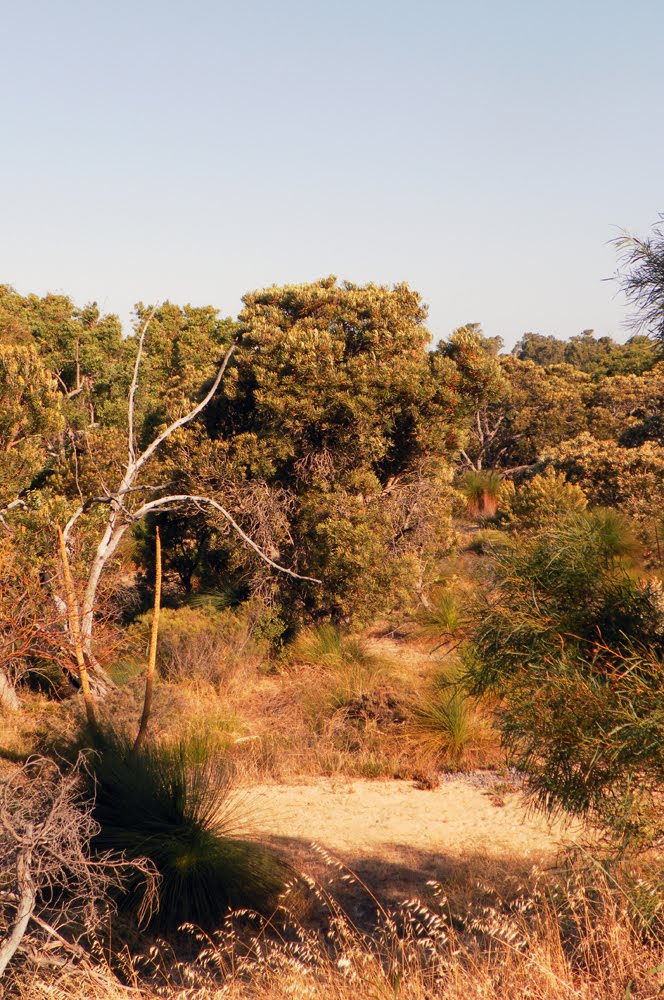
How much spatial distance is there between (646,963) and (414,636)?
1143 centimetres

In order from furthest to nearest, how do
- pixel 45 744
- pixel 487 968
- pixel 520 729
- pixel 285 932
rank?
pixel 45 744 < pixel 285 932 < pixel 520 729 < pixel 487 968

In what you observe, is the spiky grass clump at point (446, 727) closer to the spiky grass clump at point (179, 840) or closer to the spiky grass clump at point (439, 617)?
the spiky grass clump at point (179, 840)

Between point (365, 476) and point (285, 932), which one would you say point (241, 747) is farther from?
point (365, 476)

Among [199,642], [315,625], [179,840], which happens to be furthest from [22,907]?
[315,625]

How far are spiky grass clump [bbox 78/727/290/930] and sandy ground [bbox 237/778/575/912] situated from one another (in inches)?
22.5

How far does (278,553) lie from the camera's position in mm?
13398

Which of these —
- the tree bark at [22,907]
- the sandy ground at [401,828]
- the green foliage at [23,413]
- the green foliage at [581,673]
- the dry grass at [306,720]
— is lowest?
the sandy ground at [401,828]

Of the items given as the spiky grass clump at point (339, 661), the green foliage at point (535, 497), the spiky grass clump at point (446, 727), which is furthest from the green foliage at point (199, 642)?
the green foliage at point (535, 497)

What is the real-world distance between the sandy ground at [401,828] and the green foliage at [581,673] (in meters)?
2.94

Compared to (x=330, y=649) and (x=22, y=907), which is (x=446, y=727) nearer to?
(x=330, y=649)

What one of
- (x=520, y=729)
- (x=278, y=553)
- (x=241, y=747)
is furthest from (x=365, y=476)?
(x=520, y=729)

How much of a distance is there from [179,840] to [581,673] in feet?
11.7

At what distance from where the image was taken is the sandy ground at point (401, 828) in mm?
6980

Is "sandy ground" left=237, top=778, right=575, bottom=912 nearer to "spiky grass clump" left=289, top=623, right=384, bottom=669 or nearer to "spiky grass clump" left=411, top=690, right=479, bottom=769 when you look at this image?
"spiky grass clump" left=411, top=690, right=479, bottom=769
